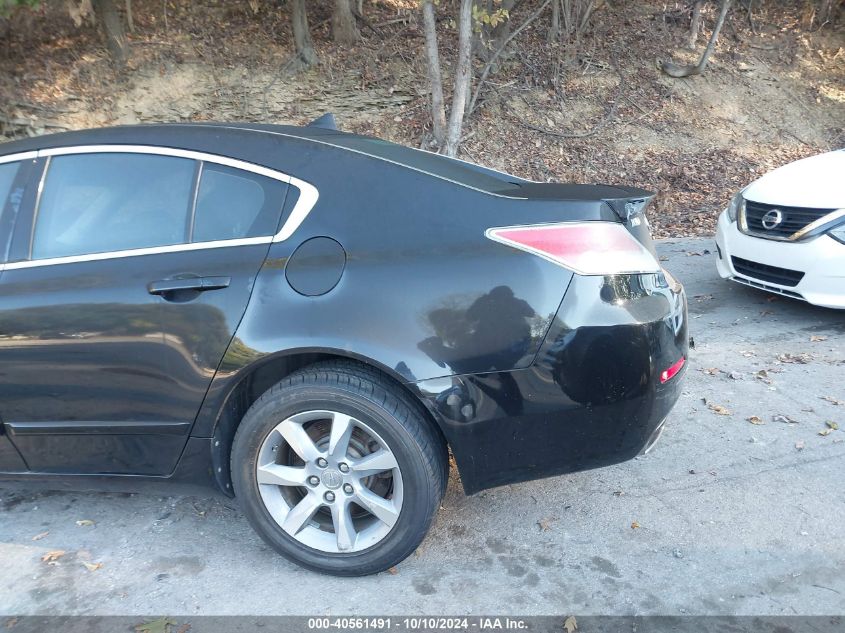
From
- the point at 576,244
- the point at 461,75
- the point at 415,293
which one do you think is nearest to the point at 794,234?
the point at 576,244

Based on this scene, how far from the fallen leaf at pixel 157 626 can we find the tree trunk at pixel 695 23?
13.3 m

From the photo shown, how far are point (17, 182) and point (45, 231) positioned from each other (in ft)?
0.92

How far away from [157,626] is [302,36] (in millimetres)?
10943

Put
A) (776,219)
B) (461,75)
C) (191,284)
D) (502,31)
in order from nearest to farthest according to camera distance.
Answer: (191,284), (776,219), (461,75), (502,31)

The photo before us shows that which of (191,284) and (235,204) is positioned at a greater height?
(235,204)

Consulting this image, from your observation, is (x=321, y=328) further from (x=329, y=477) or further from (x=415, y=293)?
(x=329, y=477)

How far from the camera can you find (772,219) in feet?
17.6

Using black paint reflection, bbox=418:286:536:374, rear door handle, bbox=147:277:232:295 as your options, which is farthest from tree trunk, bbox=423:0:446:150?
black paint reflection, bbox=418:286:536:374

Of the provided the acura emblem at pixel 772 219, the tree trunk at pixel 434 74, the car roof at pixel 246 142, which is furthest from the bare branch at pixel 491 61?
the car roof at pixel 246 142

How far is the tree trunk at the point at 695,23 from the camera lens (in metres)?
12.7

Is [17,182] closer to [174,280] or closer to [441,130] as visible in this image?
[174,280]

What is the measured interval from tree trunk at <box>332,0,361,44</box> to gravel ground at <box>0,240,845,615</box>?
1029 cm

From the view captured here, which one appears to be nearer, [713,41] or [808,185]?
[808,185]

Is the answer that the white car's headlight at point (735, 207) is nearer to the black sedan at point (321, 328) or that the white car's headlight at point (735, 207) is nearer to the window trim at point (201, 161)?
the black sedan at point (321, 328)
